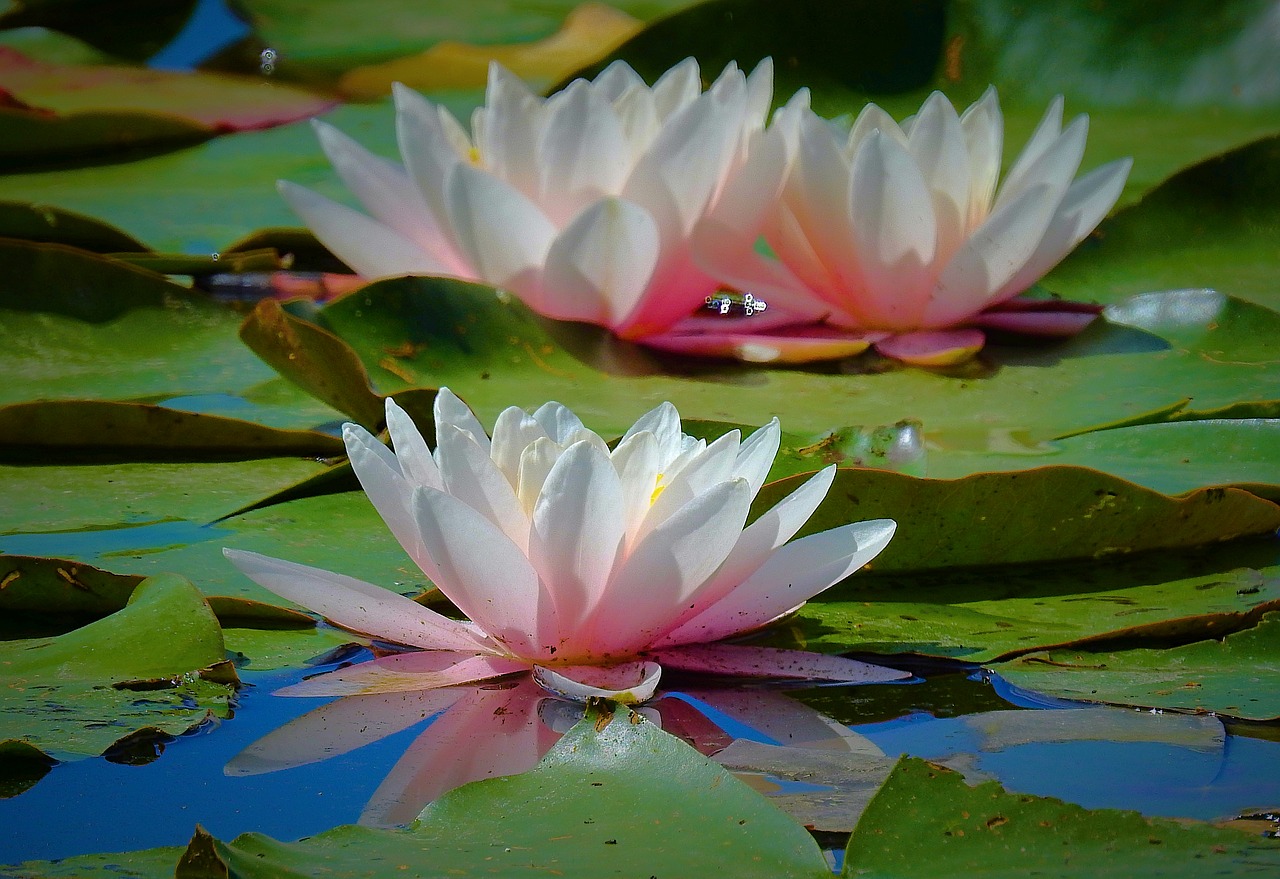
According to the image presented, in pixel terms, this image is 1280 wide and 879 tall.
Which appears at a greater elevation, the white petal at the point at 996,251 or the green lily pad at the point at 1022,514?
the white petal at the point at 996,251

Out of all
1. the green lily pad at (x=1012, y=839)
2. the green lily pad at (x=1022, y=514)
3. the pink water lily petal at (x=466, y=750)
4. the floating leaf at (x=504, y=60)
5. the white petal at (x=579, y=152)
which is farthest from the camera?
the floating leaf at (x=504, y=60)

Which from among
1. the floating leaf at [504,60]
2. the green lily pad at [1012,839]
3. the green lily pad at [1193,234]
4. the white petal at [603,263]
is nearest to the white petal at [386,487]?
the green lily pad at [1012,839]

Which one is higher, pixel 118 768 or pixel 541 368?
pixel 541 368

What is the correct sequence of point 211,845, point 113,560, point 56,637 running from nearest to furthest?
point 211,845
point 56,637
point 113,560

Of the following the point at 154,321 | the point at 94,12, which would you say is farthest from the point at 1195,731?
the point at 94,12

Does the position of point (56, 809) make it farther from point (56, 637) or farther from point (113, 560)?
point (113, 560)

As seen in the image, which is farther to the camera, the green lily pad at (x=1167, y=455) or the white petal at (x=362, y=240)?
the white petal at (x=362, y=240)

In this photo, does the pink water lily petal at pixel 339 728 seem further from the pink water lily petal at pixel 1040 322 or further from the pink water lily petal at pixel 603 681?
the pink water lily petal at pixel 1040 322
